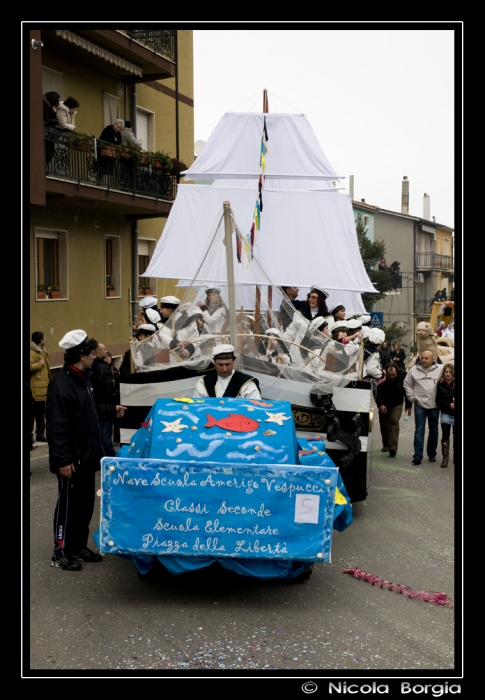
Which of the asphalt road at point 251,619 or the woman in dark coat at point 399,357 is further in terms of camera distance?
the woman in dark coat at point 399,357

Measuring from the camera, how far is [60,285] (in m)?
19.7

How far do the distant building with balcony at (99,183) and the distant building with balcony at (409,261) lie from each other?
31.9 meters

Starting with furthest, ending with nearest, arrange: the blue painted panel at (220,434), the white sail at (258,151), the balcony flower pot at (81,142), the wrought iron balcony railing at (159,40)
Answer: the wrought iron balcony railing at (159,40)
the balcony flower pot at (81,142)
the white sail at (258,151)
the blue painted panel at (220,434)

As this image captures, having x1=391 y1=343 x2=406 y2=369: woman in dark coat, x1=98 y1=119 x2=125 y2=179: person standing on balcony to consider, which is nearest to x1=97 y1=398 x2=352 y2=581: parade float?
x1=391 y1=343 x2=406 y2=369: woman in dark coat

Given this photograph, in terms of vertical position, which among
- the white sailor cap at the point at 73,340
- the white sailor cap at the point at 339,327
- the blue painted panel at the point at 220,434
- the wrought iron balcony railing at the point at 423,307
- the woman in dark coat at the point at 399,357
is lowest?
the woman in dark coat at the point at 399,357

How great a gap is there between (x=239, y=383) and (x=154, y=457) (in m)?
1.87

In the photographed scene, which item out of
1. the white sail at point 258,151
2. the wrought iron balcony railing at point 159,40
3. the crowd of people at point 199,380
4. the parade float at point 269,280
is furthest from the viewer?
the wrought iron balcony railing at point 159,40

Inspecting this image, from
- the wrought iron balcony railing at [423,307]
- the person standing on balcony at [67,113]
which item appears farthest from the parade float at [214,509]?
the wrought iron balcony railing at [423,307]

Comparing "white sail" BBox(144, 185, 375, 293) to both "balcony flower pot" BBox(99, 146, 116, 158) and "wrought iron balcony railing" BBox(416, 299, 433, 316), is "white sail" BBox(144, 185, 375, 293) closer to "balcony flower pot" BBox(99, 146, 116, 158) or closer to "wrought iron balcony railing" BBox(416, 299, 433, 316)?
"balcony flower pot" BBox(99, 146, 116, 158)

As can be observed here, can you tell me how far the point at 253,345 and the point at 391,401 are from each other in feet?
14.3

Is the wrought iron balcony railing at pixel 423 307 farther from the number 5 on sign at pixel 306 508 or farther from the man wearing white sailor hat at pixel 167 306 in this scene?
the number 5 on sign at pixel 306 508

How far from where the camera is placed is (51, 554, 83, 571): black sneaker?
6965mm

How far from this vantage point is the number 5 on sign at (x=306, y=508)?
234 inches
